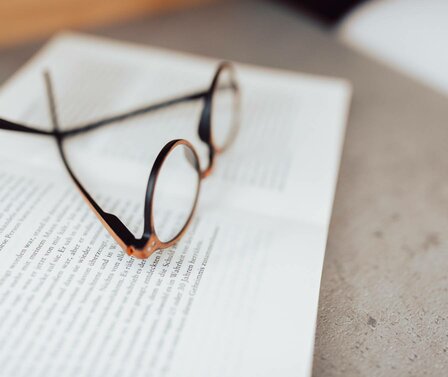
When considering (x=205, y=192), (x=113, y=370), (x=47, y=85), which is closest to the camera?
(x=113, y=370)

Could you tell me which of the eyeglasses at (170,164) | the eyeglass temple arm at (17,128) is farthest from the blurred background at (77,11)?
the eyeglass temple arm at (17,128)

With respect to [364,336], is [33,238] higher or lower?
higher

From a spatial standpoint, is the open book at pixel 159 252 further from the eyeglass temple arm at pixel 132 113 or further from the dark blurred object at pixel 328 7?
the dark blurred object at pixel 328 7

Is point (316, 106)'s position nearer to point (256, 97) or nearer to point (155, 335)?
point (256, 97)

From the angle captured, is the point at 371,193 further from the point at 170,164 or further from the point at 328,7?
the point at 328,7

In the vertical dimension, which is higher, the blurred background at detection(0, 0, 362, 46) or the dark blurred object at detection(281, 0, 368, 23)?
the blurred background at detection(0, 0, 362, 46)

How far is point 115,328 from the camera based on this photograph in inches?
11.7

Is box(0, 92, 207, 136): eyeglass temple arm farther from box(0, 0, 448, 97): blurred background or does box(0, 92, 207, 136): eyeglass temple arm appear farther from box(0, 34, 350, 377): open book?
box(0, 0, 448, 97): blurred background

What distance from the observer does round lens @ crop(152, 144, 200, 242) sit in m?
0.38

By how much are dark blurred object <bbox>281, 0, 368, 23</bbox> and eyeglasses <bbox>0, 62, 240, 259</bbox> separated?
20 cm

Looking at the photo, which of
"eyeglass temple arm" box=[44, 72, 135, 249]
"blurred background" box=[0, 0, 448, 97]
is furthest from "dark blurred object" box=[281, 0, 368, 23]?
"eyeglass temple arm" box=[44, 72, 135, 249]

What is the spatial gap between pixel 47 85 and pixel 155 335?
1.08 feet

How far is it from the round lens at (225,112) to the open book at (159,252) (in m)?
0.01

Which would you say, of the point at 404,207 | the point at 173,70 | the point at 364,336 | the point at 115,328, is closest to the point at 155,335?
the point at 115,328
